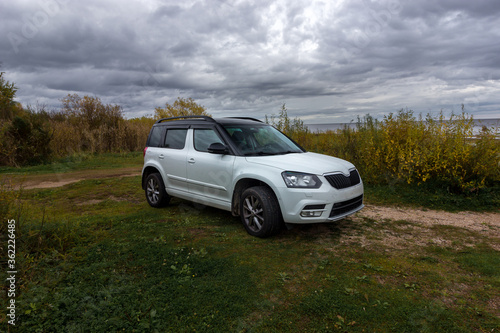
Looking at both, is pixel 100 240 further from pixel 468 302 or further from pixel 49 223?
pixel 468 302

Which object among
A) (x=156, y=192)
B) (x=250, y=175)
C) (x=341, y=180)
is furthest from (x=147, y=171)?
(x=341, y=180)

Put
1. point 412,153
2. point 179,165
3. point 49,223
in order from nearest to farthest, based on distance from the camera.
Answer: point 49,223
point 179,165
point 412,153

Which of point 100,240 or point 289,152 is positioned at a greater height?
point 289,152

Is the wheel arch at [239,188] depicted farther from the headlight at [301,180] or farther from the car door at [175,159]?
the car door at [175,159]

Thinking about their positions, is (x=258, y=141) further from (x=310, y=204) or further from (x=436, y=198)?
(x=436, y=198)

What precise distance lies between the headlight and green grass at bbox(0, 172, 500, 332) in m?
0.90

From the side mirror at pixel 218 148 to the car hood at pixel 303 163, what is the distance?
454 millimetres

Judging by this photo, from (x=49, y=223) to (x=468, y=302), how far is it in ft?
17.2

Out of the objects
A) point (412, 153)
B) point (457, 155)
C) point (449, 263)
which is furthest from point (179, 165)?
point (457, 155)

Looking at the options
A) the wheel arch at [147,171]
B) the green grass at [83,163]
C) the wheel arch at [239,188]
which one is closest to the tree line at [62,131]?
the green grass at [83,163]

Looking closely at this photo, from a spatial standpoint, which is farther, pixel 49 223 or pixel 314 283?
pixel 49 223

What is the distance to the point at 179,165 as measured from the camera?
19.1ft

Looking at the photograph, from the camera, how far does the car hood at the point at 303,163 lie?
4.32 metres

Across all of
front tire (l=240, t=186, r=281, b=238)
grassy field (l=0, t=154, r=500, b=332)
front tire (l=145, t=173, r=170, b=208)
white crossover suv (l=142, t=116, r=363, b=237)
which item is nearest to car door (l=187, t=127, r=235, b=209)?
white crossover suv (l=142, t=116, r=363, b=237)
